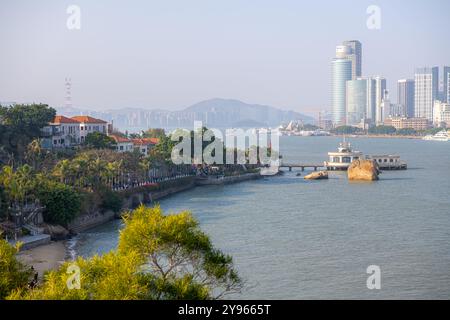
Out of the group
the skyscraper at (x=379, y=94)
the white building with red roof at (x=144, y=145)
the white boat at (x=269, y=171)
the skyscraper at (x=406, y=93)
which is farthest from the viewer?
the skyscraper at (x=406, y=93)

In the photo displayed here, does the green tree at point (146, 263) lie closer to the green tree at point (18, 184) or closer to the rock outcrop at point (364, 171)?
the green tree at point (18, 184)

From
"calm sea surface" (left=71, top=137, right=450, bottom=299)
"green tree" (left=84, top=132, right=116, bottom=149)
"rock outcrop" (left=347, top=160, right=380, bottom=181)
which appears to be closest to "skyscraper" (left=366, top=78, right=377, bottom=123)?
"rock outcrop" (left=347, top=160, right=380, bottom=181)

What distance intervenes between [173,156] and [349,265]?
84.8ft

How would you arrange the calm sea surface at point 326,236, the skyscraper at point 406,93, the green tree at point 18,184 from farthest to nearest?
1. the skyscraper at point 406,93
2. the green tree at point 18,184
3. the calm sea surface at point 326,236

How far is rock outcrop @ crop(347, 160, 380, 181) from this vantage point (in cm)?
4422

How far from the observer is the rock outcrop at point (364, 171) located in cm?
4422

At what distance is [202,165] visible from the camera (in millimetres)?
45562

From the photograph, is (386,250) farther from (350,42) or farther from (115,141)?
(350,42)

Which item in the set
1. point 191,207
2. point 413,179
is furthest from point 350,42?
point 191,207

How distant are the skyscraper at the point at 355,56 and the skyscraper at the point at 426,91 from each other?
1799cm

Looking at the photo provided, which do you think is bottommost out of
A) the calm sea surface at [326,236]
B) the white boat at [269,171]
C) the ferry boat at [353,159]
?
the calm sea surface at [326,236]

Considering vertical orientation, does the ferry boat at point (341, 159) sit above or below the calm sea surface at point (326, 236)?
above

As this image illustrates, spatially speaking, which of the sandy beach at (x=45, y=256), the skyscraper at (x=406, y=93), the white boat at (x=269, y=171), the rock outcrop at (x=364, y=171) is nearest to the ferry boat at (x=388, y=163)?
→ the white boat at (x=269, y=171)
